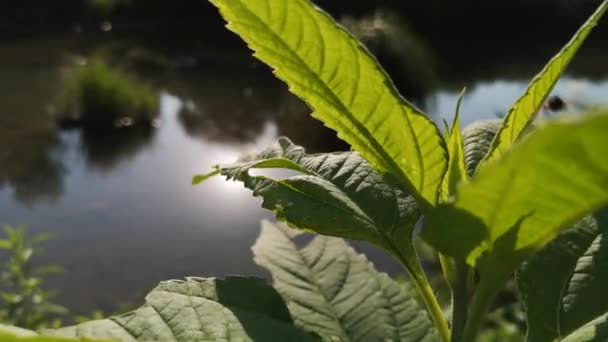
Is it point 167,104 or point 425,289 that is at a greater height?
point 425,289

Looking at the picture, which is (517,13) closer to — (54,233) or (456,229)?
(54,233)

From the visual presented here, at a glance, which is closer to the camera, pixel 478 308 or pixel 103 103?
pixel 478 308

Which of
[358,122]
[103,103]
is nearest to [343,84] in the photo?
[358,122]

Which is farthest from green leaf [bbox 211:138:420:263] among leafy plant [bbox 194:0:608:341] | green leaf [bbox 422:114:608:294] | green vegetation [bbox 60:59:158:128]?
green vegetation [bbox 60:59:158:128]

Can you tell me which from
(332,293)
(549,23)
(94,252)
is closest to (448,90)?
(549,23)

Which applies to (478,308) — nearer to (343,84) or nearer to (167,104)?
(343,84)

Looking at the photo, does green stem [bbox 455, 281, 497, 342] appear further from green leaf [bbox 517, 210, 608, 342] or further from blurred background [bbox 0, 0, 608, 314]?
blurred background [bbox 0, 0, 608, 314]

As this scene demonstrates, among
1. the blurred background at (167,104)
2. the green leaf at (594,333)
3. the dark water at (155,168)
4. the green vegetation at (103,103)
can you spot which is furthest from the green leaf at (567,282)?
the green vegetation at (103,103)
